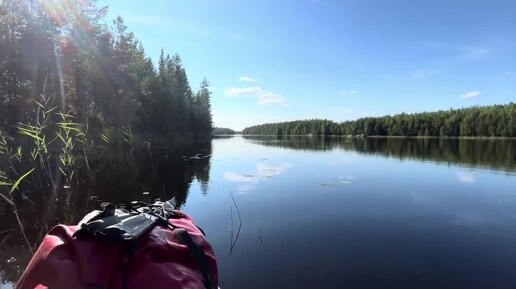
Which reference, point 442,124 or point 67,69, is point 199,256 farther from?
point 442,124

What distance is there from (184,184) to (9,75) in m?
13.4

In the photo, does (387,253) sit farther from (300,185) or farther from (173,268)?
(300,185)

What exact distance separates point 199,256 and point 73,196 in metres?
11.0

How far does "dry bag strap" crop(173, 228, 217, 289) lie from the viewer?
2037 millimetres

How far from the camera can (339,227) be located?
28.9 ft

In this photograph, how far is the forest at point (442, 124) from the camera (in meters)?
90.4

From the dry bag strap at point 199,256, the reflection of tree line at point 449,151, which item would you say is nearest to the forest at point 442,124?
the reflection of tree line at point 449,151

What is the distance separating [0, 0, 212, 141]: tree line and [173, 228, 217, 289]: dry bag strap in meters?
10.0

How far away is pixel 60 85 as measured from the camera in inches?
923

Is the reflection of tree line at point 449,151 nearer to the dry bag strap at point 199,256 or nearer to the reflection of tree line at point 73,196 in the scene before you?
the reflection of tree line at point 73,196

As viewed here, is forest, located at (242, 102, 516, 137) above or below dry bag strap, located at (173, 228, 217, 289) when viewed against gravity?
above

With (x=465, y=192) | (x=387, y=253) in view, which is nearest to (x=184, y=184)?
(x=387, y=253)

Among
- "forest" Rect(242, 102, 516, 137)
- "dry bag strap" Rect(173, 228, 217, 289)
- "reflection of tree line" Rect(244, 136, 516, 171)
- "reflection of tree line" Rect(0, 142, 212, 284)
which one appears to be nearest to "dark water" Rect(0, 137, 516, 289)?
"reflection of tree line" Rect(0, 142, 212, 284)

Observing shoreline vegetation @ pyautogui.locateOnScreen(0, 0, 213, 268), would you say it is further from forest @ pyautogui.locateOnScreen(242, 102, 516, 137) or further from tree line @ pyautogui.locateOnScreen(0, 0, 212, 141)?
forest @ pyautogui.locateOnScreen(242, 102, 516, 137)
